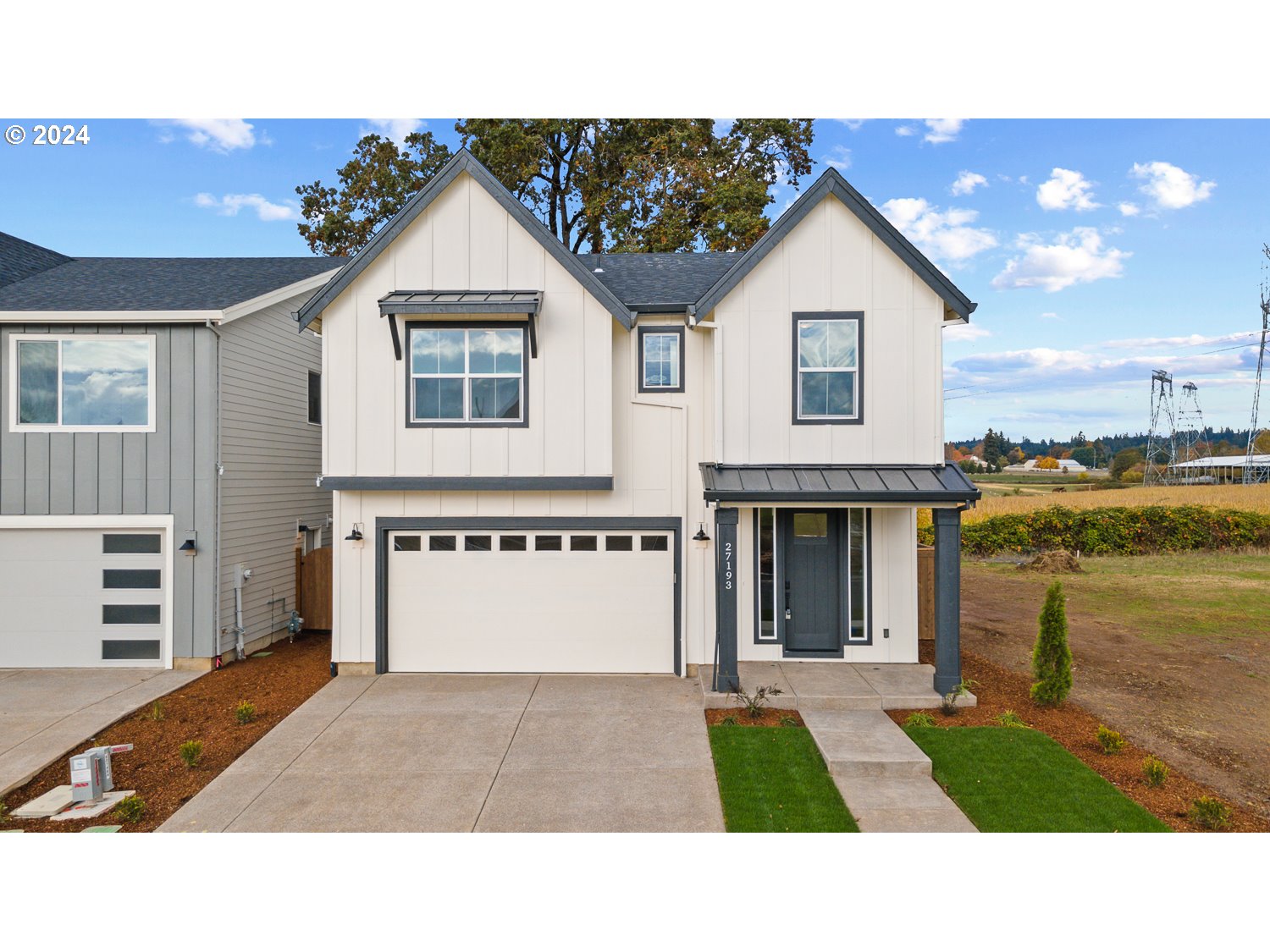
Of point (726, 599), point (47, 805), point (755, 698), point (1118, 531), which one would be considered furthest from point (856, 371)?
point (1118, 531)

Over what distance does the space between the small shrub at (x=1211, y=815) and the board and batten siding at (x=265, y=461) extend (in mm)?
11854

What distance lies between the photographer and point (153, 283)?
11211 mm

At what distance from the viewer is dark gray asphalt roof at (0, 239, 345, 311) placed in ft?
33.1

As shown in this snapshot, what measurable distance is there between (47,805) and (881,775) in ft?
25.0

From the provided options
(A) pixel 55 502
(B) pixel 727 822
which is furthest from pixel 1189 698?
(A) pixel 55 502

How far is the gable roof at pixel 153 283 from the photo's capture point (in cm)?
1008

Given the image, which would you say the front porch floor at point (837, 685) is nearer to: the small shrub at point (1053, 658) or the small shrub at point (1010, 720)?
the small shrub at point (1010, 720)

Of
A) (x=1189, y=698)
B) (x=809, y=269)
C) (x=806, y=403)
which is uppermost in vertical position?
(x=809, y=269)

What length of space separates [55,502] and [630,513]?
8.48m

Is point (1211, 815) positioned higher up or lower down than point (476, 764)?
higher up

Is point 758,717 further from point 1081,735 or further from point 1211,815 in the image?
point 1211,815

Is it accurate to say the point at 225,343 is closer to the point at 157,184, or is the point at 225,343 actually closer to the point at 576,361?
the point at 576,361

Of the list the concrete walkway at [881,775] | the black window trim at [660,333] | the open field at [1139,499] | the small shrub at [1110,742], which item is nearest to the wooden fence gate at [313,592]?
the black window trim at [660,333]

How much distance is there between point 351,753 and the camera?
23.3 ft
